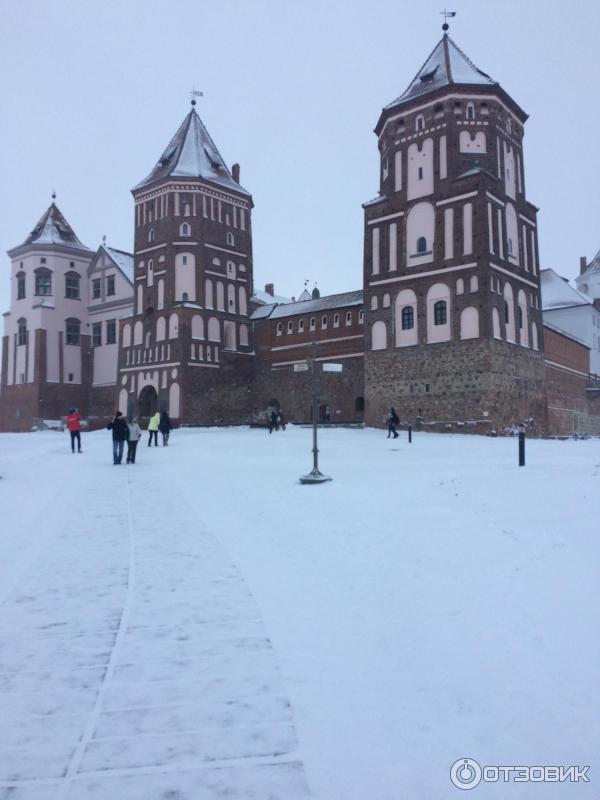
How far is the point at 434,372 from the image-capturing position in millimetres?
31797

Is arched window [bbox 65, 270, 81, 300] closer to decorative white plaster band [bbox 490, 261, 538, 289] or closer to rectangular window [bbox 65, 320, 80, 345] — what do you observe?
rectangular window [bbox 65, 320, 80, 345]

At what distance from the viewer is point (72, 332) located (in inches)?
1925

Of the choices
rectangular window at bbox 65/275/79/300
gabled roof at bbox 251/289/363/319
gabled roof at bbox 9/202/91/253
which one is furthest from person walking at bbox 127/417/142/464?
gabled roof at bbox 9/202/91/253

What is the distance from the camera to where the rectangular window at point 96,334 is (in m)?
48.7

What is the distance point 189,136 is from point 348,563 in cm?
4516

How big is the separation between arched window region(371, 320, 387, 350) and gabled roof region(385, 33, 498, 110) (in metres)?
12.0

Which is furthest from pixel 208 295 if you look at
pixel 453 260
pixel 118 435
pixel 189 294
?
pixel 118 435

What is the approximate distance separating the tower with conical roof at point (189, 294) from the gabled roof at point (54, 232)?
867cm

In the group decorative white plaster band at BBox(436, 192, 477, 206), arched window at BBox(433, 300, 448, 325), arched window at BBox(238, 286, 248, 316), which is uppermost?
decorative white plaster band at BBox(436, 192, 477, 206)

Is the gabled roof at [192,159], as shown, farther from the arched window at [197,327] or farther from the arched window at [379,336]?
the arched window at [379,336]

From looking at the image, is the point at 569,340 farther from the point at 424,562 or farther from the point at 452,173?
the point at 424,562

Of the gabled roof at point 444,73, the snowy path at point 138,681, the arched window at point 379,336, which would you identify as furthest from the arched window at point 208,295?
the snowy path at point 138,681

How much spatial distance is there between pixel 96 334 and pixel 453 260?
29.7m

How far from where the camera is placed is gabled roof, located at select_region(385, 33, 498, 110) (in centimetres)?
3256
